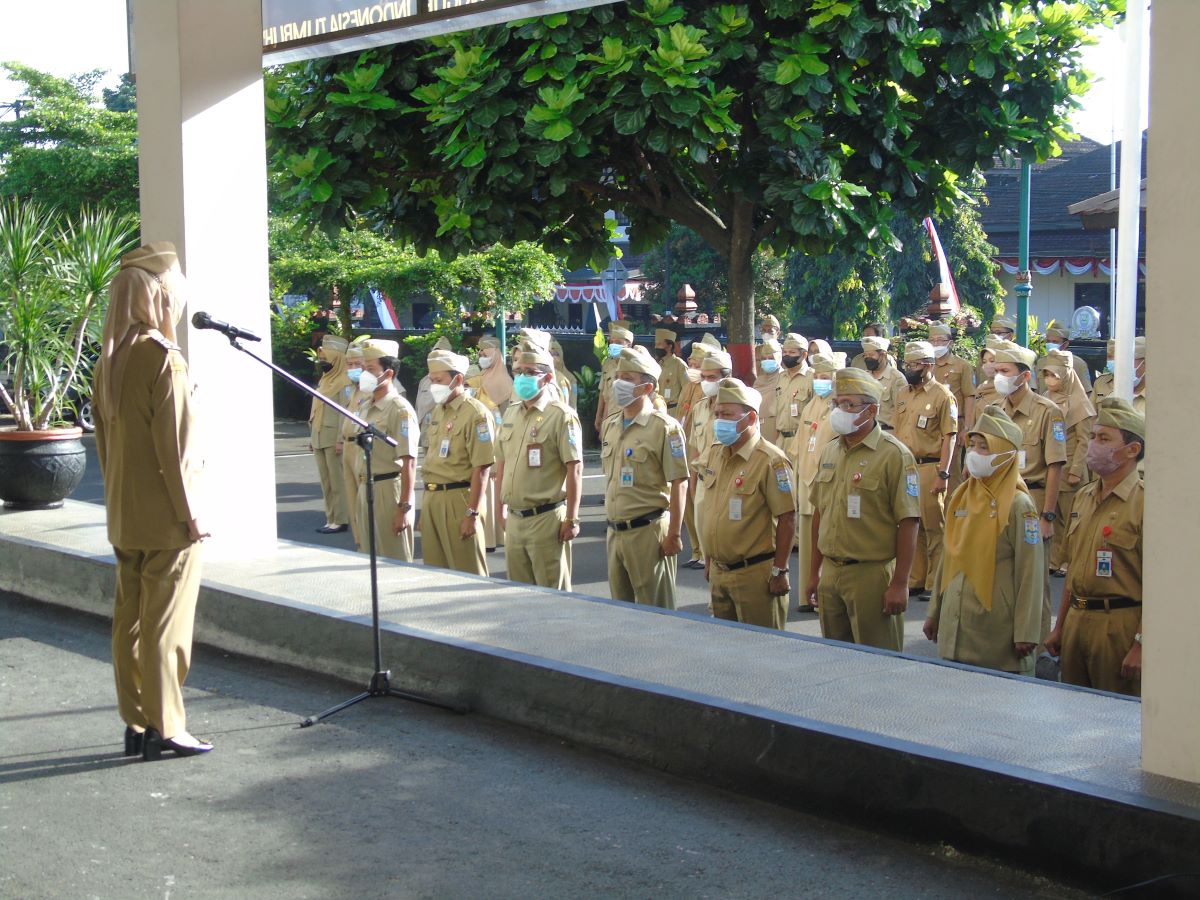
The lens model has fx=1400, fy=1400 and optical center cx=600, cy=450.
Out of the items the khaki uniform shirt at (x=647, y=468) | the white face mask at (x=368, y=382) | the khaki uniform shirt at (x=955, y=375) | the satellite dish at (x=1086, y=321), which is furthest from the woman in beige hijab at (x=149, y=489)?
the satellite dish at (x=1086, y=321)

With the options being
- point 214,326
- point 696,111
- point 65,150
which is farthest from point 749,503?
point 65,150

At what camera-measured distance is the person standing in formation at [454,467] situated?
10344 millimetres

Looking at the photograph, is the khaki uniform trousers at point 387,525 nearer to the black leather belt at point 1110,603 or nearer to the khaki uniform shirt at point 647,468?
the khaki uniform shirt at point 647,468

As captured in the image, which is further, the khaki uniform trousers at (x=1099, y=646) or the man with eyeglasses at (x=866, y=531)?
the man with eyeglasses at (x=866, y=531)

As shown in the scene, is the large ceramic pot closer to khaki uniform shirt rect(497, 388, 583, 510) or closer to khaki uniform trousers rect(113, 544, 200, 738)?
khaki uniform shirt rect(497, 388, 583, 510)

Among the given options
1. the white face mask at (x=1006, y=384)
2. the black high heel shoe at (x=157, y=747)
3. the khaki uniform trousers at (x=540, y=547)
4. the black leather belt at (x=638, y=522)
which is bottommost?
the black high heel shoe at (x=157, y=747)

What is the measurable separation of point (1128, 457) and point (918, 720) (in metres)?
2.15

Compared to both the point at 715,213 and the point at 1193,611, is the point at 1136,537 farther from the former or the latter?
the point at 715,213

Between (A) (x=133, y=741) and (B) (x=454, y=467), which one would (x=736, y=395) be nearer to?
(B) (x=454, y=467)

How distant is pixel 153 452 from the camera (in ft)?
20.1

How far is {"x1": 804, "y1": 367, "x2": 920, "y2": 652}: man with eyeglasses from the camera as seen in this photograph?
768cm

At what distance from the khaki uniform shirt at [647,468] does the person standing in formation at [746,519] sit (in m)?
0.87

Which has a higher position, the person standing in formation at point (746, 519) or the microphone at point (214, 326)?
the microphone at point (214, 326)

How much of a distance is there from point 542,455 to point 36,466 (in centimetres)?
464
